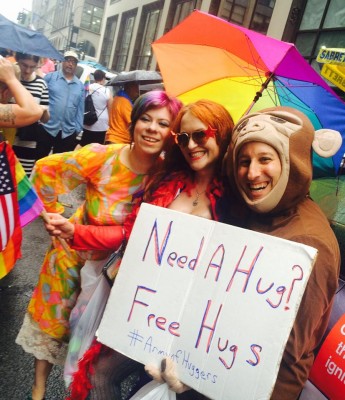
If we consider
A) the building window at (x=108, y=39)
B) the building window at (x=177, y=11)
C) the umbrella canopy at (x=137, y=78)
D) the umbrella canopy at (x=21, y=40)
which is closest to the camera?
the umbrella canopy at (x=21, y=40)

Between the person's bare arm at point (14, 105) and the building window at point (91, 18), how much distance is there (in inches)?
1765

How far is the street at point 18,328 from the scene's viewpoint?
211cm

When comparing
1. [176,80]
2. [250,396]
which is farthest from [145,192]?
[176,80]

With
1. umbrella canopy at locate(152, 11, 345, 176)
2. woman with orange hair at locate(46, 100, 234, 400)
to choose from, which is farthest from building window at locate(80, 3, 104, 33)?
woman with orange hair at locate(46, 100, 234, 400)

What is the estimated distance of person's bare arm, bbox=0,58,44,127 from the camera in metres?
1.72

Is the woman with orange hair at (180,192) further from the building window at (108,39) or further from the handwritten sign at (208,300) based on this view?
the building window at (108,39)

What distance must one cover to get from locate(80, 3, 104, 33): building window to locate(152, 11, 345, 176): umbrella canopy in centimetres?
4406

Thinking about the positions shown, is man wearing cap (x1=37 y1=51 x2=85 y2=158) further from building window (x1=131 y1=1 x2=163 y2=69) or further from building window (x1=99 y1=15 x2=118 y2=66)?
building window (x1=99 y1=15 x2=118 y2=66)

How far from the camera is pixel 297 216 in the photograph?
134cm

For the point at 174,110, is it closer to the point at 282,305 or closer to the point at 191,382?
the point at 282,305

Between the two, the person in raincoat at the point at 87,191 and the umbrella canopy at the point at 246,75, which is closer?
the person in raincoat at the point at 87,191

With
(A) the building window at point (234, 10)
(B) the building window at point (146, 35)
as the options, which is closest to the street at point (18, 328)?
(A) the building window at point (234, 10)

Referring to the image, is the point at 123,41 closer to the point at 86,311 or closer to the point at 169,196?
the point at 169,196

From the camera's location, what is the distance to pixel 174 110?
5.82 feet
